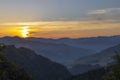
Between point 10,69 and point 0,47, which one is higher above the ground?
point 0,47

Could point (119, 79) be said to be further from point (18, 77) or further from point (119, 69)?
point (18, 77)

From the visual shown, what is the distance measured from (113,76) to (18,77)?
14.9 metres

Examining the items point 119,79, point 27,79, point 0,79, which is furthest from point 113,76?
point 0,79

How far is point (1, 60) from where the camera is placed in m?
60.0

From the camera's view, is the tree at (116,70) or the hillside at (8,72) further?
the tree at (116,70)

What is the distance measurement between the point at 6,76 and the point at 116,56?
58.3 ft

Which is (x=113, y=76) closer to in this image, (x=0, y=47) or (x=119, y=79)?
(x=119, y=79)

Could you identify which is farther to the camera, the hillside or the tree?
the tree

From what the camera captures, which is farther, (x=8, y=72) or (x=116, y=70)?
(x=116, y=70)

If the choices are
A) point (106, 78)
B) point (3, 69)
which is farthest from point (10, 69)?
point (106, 78)

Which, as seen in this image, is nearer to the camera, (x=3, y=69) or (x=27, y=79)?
(x=3, y=69)

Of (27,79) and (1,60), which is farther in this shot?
(27,79)

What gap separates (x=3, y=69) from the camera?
6075 centimetres

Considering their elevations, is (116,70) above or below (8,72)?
below
